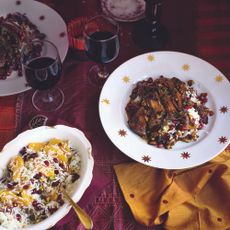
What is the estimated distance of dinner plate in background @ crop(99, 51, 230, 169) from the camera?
1.40m

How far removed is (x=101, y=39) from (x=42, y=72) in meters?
0.26

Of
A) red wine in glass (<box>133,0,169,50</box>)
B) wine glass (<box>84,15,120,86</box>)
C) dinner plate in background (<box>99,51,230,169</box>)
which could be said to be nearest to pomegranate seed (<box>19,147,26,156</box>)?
dinner plate in background (<box>99,51,230,169</box>)

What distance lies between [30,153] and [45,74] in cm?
27

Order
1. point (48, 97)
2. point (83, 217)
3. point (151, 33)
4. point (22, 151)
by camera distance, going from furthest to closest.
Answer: point (151, 33)
point (48, 97)
point (22, 151)
point (83, 217)

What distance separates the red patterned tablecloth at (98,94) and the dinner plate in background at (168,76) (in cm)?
8

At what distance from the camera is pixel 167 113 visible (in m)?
1.47

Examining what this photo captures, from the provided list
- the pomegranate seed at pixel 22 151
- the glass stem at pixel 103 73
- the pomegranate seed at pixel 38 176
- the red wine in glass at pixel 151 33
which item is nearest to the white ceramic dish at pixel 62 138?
the pomegranate seed at pixel 22 151

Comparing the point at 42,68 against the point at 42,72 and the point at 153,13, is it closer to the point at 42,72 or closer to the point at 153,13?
the point at 42,72

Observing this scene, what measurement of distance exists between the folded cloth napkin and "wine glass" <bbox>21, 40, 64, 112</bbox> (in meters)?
0.37

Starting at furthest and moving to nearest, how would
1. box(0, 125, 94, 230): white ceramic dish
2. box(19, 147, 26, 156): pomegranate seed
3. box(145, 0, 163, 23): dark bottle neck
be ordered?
box(145, 0, 163, 23): dark bottle neck < box(19, 147, 26, 156): pomegranate seed < box(0, 125, 94, 230): white ceramic dish

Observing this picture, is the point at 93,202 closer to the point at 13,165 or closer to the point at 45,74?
the point at 13,165

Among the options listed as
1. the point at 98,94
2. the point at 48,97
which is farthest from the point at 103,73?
the point at 48,97

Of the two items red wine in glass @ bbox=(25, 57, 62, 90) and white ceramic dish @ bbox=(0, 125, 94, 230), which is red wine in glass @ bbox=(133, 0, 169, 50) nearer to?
red wine in glass @ bbox=(25, 57, 62, 90)

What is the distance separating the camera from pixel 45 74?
1421mm
